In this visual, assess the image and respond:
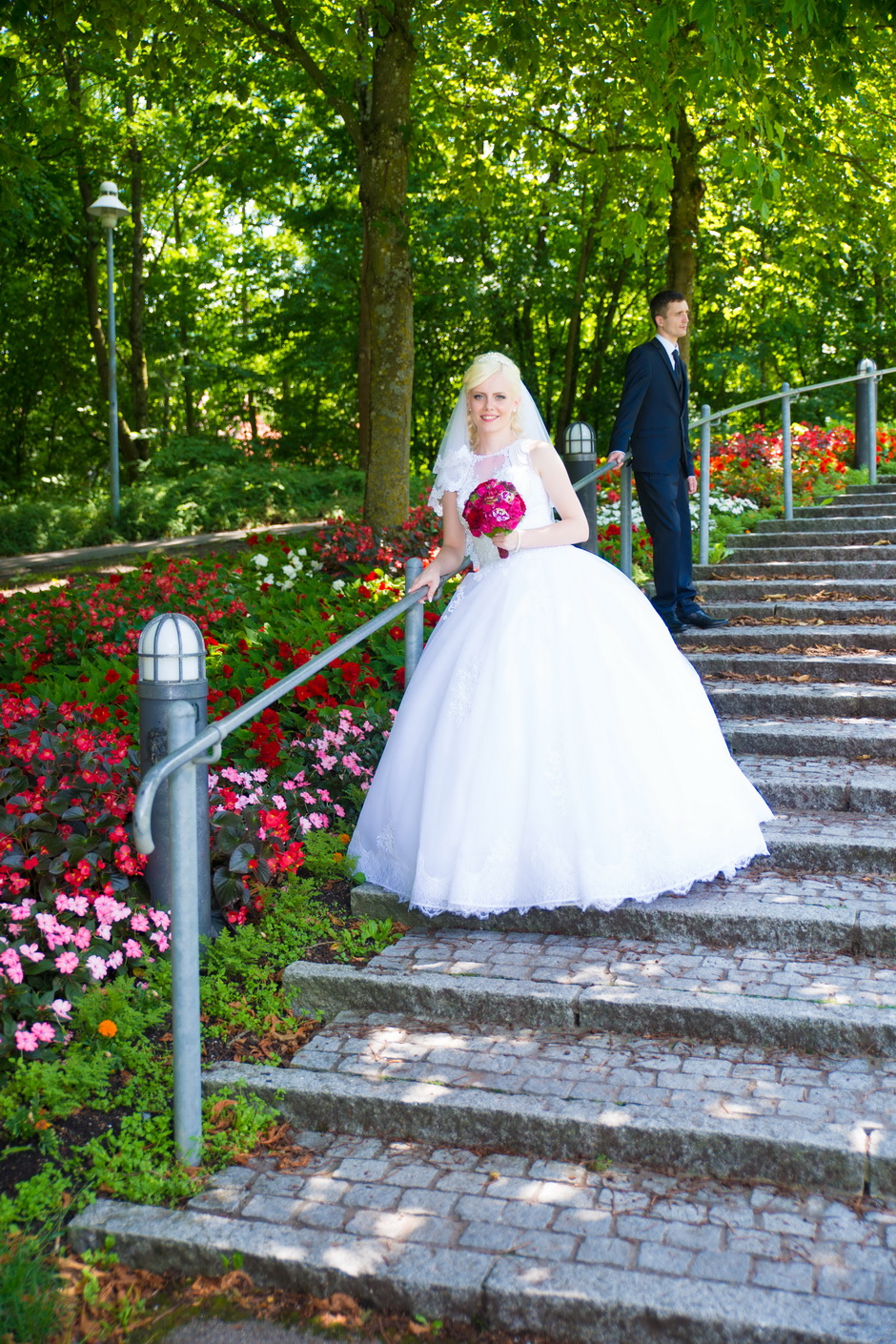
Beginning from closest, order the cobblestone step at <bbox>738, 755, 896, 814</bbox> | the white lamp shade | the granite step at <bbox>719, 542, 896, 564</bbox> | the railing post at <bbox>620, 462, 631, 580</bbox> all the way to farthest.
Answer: the cobblestone step at <bbox>738, 755, 896, 814</bbox>
the railing post at <bbox>620, 462, 631, 580</bbox>
the granite step at <bbox>719, 542, 896, 564</bbox>
the white lamp shade

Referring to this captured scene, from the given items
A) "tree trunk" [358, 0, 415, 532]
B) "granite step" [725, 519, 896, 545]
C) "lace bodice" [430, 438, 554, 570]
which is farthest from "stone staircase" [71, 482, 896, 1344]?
"tree trunk" [358, 0, 415, 532]

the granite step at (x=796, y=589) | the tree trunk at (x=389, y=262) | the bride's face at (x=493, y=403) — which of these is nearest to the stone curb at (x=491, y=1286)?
the bride's face at (x=493, y=403)

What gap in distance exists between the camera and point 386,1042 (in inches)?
136

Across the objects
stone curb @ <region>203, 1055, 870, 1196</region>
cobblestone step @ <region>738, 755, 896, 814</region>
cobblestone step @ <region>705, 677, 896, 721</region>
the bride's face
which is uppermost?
the bride's face

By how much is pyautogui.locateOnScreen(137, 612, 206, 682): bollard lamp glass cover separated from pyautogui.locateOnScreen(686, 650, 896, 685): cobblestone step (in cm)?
340

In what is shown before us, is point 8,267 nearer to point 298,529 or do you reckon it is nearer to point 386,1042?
point 298,529

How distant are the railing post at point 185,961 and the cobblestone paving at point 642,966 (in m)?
0.87

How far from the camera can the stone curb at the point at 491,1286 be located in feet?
→ 7.59

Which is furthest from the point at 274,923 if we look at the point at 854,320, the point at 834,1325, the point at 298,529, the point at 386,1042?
the point at 854,320

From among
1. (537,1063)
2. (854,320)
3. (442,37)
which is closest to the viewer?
(537,1063)

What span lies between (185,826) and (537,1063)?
1.22m

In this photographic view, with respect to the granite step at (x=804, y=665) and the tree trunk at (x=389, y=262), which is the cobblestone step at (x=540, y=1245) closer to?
the granite step at (x=804, y=665)

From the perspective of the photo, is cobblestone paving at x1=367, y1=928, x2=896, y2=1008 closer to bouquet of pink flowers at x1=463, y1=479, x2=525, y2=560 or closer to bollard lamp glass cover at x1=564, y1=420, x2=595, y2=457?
bouquet of pink flowers at x1=463, y1=479, x2=525, y2=560

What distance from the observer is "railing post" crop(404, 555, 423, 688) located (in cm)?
473
